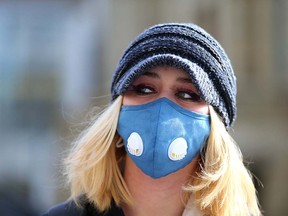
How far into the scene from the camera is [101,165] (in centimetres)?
286

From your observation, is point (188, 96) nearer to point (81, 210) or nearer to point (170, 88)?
point (170, 88)

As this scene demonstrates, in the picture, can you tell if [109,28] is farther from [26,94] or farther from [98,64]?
[26,94]

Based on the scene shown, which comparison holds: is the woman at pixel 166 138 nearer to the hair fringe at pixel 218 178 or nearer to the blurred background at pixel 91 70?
the hair fringe at pixel 218 178

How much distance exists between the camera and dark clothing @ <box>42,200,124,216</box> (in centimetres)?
279

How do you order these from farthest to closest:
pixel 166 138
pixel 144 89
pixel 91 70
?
pixel 91 70, pixel 144 89, pixel 166 138

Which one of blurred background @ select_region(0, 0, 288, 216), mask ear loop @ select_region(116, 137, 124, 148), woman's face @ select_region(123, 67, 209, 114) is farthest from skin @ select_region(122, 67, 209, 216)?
blurred background @ select_region(0, 0, 288, 216)

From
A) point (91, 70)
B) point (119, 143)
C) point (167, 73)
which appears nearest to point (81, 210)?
point (119, 143)

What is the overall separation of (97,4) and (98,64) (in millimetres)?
1599

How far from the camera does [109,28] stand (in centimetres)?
1703

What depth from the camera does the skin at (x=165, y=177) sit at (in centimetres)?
279

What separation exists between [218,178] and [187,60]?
0.50m

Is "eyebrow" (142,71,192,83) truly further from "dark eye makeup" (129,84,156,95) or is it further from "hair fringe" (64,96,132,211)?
"hair fringe" (64,96,132,211)

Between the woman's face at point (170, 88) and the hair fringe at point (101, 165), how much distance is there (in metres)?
0.12

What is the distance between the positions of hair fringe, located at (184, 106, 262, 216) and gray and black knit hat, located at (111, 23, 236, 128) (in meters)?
0.09
